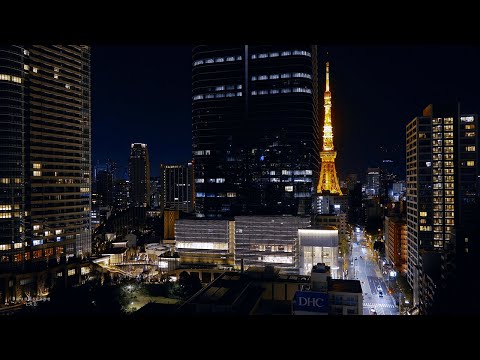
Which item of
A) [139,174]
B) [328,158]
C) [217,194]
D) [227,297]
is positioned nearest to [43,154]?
[217,194]

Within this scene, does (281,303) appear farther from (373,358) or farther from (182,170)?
(182,170)

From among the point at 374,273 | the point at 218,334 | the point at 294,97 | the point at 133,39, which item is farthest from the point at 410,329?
the point at 294,97

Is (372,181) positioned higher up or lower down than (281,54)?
lower down

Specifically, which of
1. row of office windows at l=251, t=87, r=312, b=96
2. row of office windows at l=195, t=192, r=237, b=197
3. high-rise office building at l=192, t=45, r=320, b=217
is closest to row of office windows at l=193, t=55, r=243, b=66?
high-rise office building at l=192, t=45, r=320, b=217

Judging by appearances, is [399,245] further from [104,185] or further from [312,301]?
[104,185]

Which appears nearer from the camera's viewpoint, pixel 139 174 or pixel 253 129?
pixel 253 129

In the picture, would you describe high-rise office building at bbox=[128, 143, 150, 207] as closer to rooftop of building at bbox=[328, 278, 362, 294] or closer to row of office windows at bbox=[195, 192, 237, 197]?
row of office windows at bbox=[195, 192, 237, 197]
